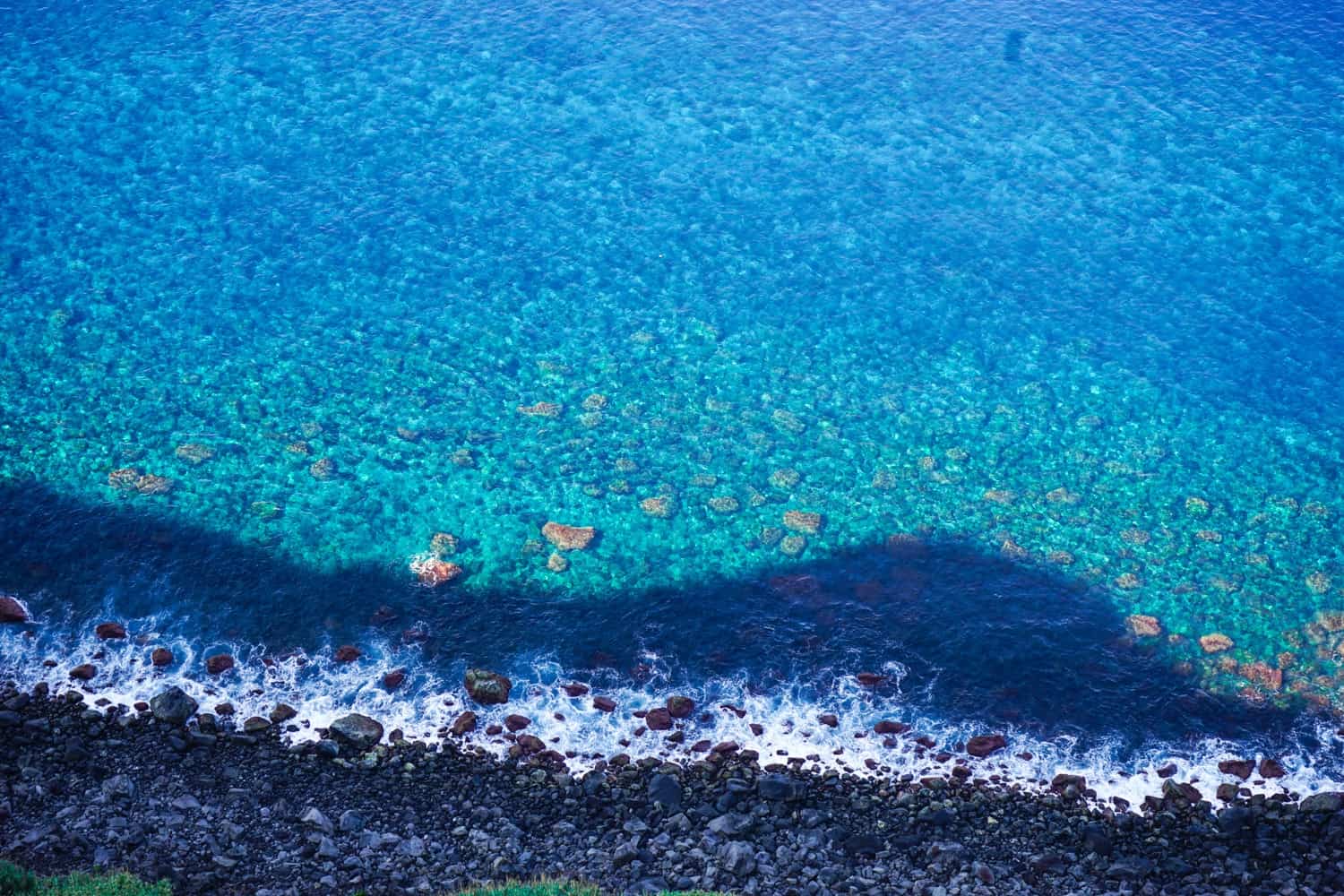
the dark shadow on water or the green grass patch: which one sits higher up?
the green grass patch

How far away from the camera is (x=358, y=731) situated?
2520cm

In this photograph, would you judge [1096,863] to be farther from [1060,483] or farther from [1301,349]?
[1301,349]

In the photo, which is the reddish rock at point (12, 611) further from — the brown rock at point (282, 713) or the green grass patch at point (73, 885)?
the green grass patch at point (73, 885)

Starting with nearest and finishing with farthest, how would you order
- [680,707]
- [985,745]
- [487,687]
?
[985,745] → [680,707] → [487,687]

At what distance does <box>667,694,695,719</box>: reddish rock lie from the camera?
26.4 meters

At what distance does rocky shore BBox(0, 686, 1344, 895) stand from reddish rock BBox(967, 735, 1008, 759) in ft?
3.32

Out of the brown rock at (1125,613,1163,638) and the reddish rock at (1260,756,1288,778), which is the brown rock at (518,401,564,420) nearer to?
the brown rock at (1125,613,1163,638)

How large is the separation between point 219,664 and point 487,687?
6.31 meters

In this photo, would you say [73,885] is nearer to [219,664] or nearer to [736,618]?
[219,664]

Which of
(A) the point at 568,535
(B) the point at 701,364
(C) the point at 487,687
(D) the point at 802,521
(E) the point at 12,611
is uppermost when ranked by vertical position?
(B) the point at 701,364

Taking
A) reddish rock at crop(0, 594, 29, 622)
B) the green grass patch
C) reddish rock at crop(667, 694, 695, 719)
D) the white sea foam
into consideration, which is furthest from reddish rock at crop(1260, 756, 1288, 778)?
reddish rock at crop(0, 594, 29, 622)

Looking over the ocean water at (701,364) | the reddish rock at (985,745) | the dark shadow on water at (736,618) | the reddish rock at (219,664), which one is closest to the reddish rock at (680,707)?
the ocean water at (701,364)

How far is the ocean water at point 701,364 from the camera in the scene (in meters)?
27.8

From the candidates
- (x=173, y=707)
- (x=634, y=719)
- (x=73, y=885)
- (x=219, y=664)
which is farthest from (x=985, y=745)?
(x=73, y=885)
